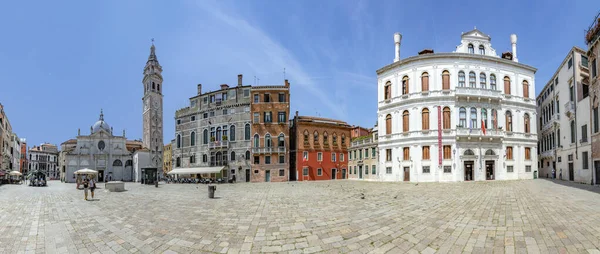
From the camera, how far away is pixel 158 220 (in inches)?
423

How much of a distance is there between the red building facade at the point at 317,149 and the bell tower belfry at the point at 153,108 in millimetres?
36628

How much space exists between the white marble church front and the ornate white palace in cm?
5444

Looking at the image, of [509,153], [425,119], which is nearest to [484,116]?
[509,153]

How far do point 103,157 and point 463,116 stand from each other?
2558 inches

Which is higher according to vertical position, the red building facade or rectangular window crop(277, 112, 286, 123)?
rectangular window crop(277, 112, 286, 123)

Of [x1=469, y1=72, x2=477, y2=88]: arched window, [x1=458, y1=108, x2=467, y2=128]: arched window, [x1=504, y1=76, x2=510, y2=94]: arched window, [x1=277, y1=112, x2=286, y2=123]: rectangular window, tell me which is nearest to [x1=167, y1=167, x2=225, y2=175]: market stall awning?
[x1=277, y1=112, x2=286, y2=123]: rectangular window

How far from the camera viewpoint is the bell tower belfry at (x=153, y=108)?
69.6 m

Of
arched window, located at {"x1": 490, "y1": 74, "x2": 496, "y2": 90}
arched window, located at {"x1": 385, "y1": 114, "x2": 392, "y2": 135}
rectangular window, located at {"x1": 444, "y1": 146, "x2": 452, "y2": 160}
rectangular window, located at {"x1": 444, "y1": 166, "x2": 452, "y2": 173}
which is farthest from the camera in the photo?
arched window, located at {"x1": 385, "y1": 114, "x2": 392, "y2": 135}

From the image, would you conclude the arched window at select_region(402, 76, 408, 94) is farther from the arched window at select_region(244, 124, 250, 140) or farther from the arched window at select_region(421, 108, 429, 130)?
the arched window at select_region(244, 124, 250, 140)

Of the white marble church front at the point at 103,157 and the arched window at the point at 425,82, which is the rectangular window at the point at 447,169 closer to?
the arched window at the point at 425,82

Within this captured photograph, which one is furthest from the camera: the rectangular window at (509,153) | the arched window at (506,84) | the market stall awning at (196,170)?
the market stall awning at (196,170)

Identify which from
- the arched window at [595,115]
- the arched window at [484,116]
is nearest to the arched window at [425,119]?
the arched window at [484,116]

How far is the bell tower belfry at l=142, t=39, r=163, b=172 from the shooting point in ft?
228

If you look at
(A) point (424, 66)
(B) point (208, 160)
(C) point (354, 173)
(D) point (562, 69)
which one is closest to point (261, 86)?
(B) point (208, 160)
